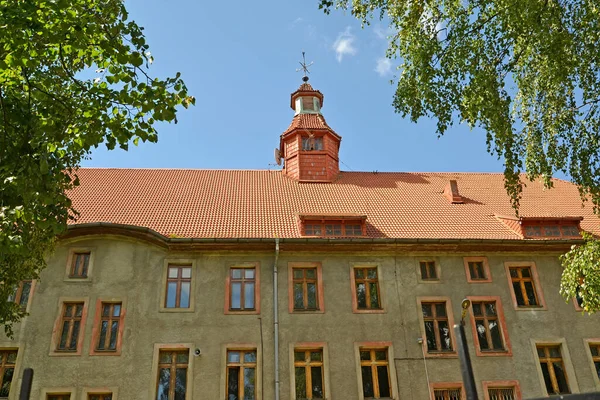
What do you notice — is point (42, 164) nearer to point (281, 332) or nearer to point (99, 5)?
point (99, 5)

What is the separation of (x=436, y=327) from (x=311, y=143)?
39.9ft

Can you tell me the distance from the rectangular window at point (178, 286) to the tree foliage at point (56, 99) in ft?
22.8

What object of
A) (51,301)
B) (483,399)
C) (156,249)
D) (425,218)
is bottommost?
(483,399)

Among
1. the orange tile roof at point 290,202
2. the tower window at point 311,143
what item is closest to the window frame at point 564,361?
the orange tile roof at point 290,202

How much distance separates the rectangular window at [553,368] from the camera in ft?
53.0

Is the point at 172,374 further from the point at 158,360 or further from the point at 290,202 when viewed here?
the point at 290,202

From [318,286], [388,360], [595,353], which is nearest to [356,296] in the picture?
[318,286]

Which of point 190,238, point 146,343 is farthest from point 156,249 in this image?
point 146,343

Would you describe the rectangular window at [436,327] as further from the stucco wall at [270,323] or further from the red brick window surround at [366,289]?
the red brick window surround at [366,289]

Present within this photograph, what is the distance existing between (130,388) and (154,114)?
9398mm

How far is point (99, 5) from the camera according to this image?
9.33m

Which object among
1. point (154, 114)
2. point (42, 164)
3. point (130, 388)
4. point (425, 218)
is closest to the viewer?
point (42, 164)

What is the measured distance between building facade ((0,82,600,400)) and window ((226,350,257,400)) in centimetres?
4

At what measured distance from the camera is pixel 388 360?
1623cm
